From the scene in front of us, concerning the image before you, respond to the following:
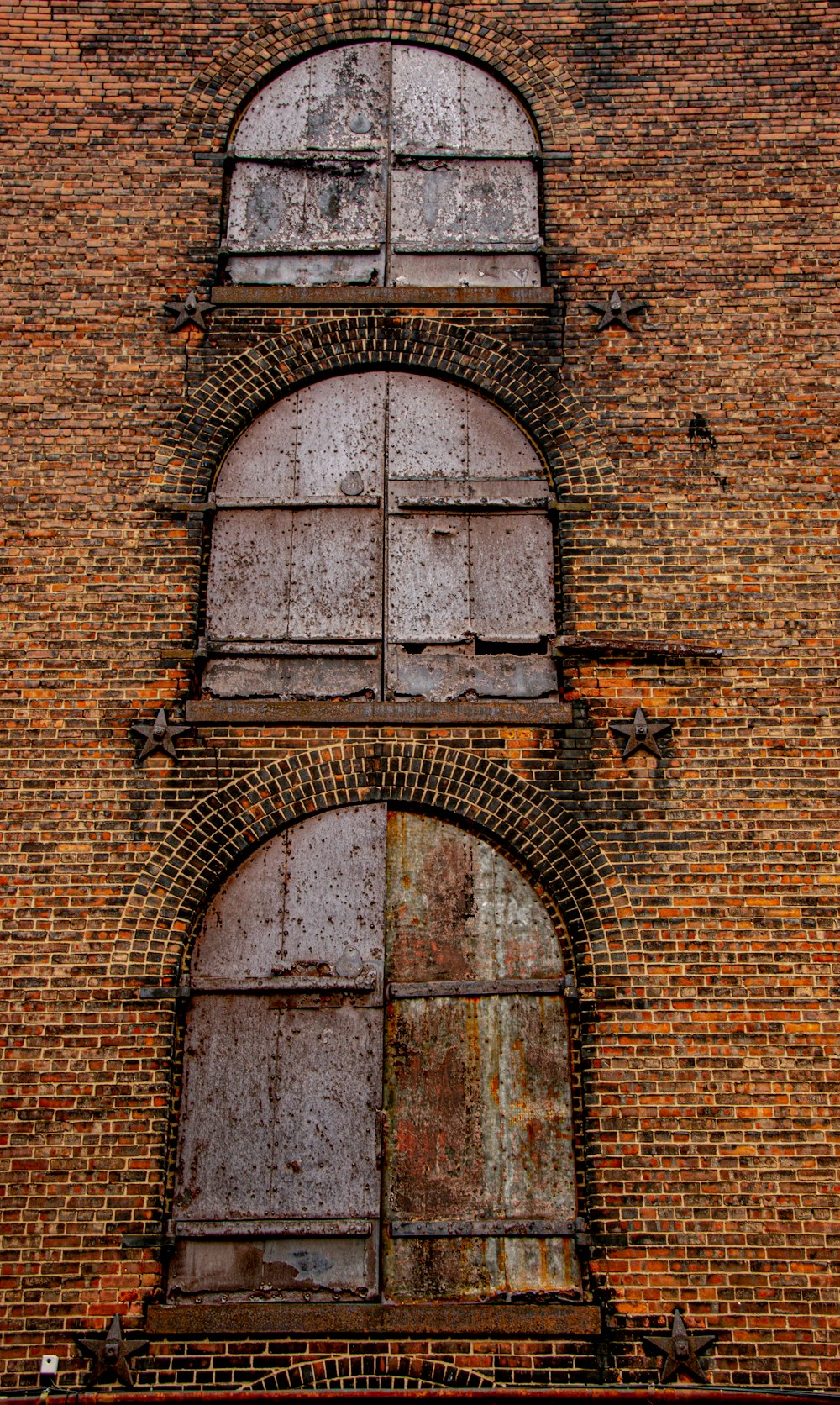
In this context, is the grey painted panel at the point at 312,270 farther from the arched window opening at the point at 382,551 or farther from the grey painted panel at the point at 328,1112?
the grey painted panel at the point at 328,1112

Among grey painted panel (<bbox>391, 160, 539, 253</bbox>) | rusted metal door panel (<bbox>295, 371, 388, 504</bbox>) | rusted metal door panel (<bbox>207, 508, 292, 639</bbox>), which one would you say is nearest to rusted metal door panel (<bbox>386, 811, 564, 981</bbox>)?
rusted metal door panel (<bbox>207, 508, 292, 639</bbox>)

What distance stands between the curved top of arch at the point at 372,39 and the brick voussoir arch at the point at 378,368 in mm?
1760

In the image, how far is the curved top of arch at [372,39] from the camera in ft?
29.2

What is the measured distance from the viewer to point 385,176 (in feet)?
29.0

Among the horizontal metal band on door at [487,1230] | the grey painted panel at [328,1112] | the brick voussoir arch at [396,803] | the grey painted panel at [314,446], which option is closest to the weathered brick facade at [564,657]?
the brick voussoir arch at [396,803]

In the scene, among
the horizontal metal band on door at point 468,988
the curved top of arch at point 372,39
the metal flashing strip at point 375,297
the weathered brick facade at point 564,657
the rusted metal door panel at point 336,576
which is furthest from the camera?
the curved top of arch at point 372,39

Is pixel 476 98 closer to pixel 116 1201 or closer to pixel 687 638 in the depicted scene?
pixel 687 638

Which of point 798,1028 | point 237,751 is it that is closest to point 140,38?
point 237,751

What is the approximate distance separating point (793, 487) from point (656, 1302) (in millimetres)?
4892

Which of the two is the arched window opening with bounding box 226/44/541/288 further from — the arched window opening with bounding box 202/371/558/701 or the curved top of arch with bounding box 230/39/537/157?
the arched window opening with bounding box 202/371/558/701

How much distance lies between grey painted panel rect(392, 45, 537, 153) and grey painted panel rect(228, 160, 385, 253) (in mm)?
444

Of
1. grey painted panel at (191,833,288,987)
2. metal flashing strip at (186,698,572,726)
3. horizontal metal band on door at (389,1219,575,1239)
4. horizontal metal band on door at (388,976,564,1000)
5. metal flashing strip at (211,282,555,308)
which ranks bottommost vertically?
horizontal metal band on door at (389,1219,575,1239)

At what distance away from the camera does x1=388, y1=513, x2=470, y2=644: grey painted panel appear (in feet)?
25.5

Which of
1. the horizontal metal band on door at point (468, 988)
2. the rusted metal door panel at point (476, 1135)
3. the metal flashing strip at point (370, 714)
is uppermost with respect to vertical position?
the metal flashing strip at point (370, 714)
